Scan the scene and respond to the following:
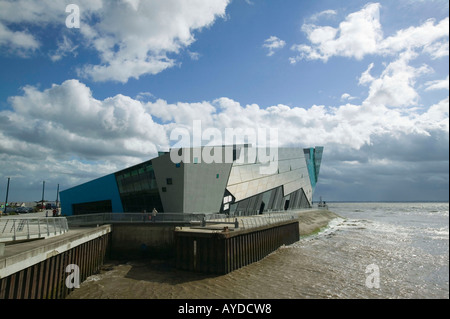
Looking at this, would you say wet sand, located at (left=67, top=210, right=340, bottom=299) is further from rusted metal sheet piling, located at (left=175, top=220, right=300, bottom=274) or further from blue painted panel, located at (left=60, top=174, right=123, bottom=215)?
blue painted panel, located at (left=60, top=174, right=123, bottom=215)

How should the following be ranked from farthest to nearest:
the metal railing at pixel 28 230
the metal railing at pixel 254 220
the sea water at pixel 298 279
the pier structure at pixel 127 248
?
the metal railing at pixel 254 220 < the sea water at pixel 298 279 < the metal railing at pixel 28 230 < the pier structure at pixel 127 248

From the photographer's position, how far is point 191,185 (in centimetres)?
3105

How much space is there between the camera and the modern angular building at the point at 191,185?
3092 cm

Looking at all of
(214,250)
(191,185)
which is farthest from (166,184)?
(214,250)

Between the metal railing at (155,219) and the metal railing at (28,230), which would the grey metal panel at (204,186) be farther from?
the metal railing at (28,230)

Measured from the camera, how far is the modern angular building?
101 ft

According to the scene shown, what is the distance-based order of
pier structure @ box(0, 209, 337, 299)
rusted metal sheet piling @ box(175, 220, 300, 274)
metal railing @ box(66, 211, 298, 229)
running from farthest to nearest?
1. metal railing @ box(66, 211, 298, 229)
2. rusted metal sheet piling @ box(175, 220, 300, 274)
3. pier structure @ box(0, 209, 337, 299)

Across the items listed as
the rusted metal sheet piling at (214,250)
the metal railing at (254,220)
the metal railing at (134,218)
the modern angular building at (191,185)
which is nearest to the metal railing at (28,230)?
the metal railing at (134,218)

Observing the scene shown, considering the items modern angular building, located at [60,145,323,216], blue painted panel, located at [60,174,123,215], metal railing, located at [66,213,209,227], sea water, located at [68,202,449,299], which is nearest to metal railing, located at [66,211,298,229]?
metal railing, located at [66,213,209,227]

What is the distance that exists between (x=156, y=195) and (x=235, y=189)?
9.97 metres

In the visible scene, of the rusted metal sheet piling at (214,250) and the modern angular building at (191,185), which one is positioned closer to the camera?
the rusted metal sheet piling at (214,250)
